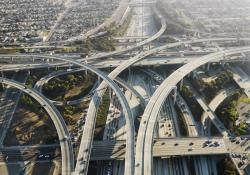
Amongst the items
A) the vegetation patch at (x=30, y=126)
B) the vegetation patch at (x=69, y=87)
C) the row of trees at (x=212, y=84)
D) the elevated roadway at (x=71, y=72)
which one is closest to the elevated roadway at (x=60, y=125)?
the vegetation patch at (x=30, y=126)

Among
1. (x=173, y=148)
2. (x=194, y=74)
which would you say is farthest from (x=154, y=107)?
(x=194, y=74)

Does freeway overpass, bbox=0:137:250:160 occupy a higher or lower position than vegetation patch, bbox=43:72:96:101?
lower

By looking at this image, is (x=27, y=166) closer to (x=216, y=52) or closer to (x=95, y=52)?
(x=95, y=52)

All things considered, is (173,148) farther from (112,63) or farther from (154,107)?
(112,63)

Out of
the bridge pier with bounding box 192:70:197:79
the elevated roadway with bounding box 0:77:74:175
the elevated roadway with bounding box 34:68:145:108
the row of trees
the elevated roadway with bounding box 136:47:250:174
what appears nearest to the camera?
the elevated roadway with bounding box 136:47:250:174

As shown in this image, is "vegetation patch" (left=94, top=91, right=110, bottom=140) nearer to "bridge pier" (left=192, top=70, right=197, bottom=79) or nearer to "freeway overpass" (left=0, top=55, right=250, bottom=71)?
"freeway overpass" (left=0, top=55, right=250, bottom=71)

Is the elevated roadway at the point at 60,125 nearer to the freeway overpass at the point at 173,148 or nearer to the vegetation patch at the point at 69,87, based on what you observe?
the freeway overpass at the point at 173,148

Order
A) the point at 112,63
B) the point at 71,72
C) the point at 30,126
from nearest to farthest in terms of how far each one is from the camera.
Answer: the point at 30,126 < the point at 71,72 < the point at 112,63

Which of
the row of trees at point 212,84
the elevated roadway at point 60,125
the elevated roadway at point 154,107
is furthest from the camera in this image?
the row of trees at point 212,84

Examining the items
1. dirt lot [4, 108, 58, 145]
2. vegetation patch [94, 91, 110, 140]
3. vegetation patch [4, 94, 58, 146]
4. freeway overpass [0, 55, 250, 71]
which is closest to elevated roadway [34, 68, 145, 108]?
freeway overpass [0, 55, 250, 71]
